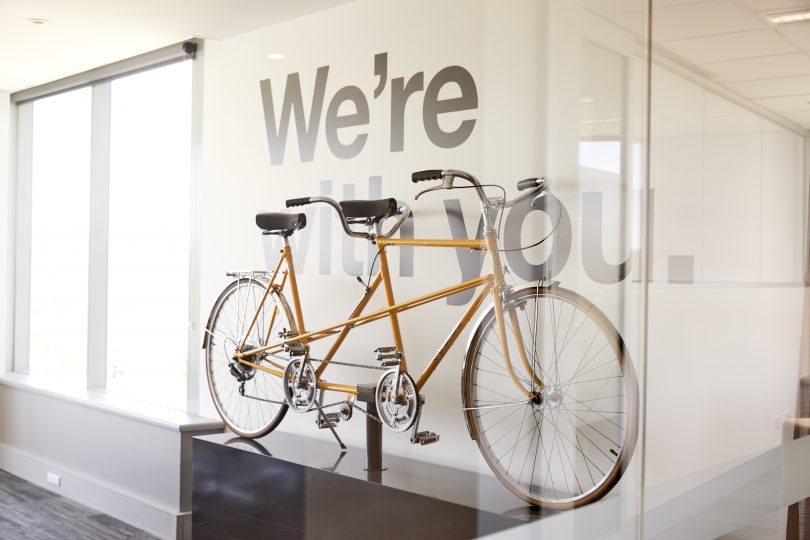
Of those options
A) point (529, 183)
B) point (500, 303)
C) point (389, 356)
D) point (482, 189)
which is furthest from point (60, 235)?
point (529, 183)

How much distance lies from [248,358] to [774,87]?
2820 millimetres

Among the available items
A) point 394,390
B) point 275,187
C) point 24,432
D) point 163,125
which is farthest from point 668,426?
point 24,432

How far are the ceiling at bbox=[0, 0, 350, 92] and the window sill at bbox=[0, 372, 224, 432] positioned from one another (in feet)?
5.99

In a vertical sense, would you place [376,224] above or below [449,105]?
below

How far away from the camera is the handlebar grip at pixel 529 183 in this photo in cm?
100

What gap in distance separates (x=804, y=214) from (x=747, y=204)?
53 mm

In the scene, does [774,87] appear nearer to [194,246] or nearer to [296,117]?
[296,117]

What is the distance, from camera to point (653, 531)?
2.77 feet

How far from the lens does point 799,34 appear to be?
77 centimetres

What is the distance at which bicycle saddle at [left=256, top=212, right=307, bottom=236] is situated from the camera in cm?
315

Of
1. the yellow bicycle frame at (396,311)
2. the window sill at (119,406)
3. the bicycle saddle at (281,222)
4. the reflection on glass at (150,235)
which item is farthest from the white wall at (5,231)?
the bicycle saddle at (281,222)

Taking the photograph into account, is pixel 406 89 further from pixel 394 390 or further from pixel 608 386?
pixel 608 386

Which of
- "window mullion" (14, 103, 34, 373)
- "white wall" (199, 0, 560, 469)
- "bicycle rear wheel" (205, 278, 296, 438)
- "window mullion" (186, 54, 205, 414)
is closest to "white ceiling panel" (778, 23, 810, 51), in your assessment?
"white wall" (199, 0, 560, 469)

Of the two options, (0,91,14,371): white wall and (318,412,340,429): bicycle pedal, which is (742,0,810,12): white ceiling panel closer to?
(318,412,340,429): bicycle pedal
